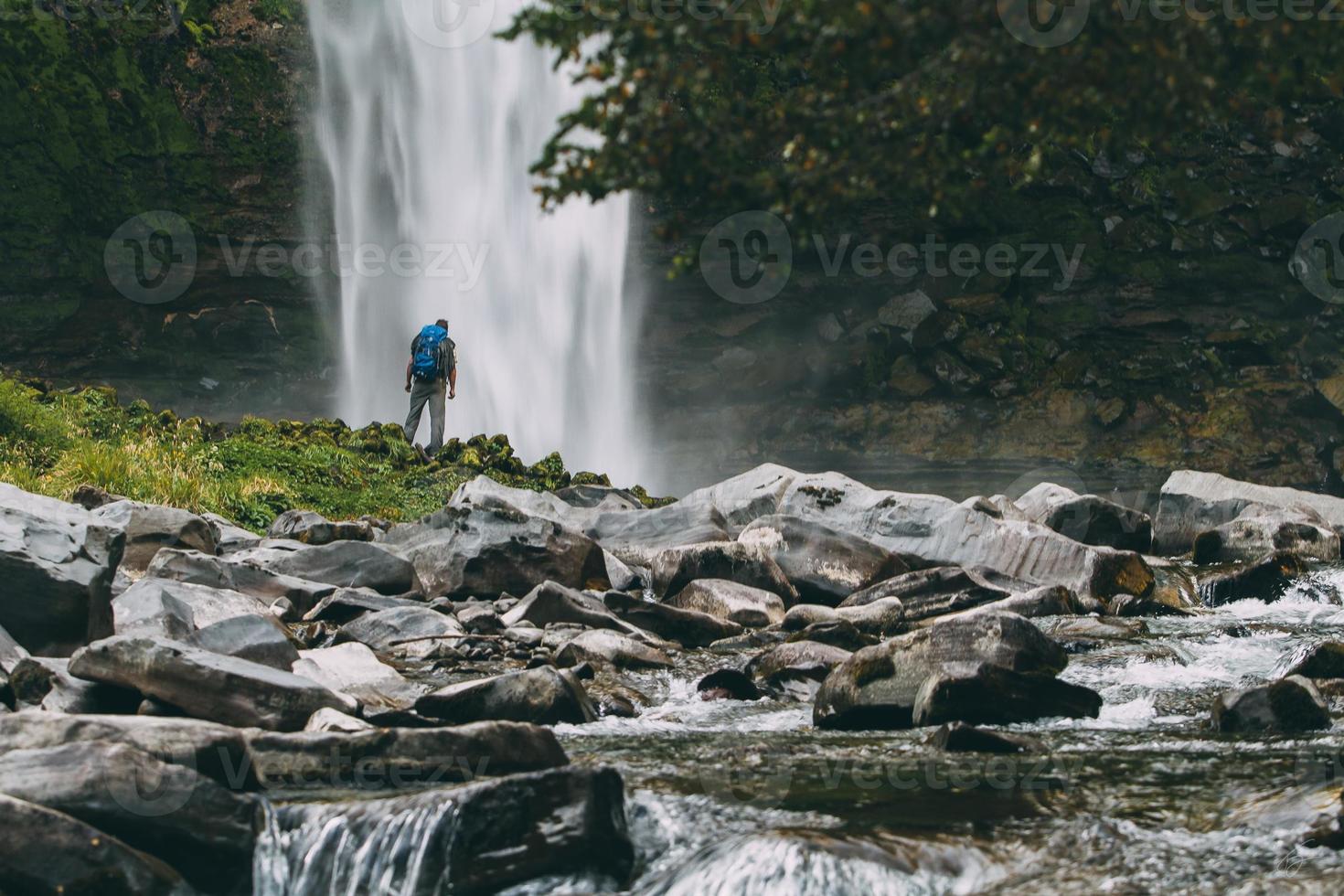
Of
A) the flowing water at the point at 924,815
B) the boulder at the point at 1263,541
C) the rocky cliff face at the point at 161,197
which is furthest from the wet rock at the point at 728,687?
the rocky cliff face at the point at 161,197

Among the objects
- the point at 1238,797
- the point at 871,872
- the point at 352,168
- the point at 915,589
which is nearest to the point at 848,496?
the point at 915,589

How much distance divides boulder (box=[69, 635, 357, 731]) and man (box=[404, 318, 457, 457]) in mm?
14267

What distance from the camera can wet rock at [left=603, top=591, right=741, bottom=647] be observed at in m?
10.8

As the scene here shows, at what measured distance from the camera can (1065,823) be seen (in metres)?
5.64

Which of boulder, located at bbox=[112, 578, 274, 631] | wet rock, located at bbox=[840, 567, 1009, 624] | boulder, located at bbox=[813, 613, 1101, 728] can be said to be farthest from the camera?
wet rock, located at bbox=[840, 567, 1009, 624]

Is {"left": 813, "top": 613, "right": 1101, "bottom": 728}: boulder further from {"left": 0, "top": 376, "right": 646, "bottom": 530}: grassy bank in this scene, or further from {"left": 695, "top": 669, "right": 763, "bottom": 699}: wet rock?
{"left": 0, "top": 376, "right": 646, "bottom": 530}: grassy bank

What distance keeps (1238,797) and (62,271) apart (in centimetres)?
2819

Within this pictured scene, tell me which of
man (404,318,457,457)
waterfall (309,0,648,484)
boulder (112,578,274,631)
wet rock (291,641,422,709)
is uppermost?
waterfall (309,0,648,484)

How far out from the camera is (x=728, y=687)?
8680mm

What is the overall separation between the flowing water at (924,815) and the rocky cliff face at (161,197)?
2436 cm

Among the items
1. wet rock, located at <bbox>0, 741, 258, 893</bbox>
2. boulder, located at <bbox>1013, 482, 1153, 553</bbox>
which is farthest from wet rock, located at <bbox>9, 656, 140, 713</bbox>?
boulder, located at <bbox>1013, 482, 1153, 553</bbox>

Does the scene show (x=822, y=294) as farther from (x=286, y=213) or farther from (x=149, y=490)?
(x=149, y=490)

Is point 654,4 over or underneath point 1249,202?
underneath

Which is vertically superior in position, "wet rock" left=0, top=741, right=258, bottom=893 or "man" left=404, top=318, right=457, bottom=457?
"man" left=404, top=318, right=457, bottom=457
